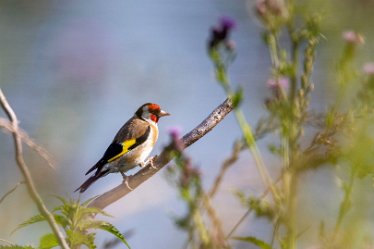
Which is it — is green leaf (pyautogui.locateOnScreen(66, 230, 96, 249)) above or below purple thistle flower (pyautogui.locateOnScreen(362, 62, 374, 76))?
above

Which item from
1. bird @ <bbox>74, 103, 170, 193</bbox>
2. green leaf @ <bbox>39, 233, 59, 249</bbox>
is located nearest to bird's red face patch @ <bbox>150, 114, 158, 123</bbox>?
bird @ <bbox>74, 103, 170, 193</bbox>

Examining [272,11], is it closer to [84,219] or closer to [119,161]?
[84,219]

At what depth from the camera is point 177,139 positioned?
116 cm

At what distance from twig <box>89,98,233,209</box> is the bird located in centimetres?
232

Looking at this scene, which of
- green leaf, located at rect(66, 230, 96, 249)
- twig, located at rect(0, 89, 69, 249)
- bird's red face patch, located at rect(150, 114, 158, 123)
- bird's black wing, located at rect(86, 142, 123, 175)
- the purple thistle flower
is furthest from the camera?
bird's red face patch, located at rect(150, 114, 158, 123)

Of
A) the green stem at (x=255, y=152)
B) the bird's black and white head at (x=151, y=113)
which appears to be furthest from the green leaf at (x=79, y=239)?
the bird's black and white head at (x=151, y=113)

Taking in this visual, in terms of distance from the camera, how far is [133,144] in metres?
5.23

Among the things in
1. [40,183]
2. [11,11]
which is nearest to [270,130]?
[40,183]

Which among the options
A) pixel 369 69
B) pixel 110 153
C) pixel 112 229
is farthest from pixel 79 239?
pixel 110 153

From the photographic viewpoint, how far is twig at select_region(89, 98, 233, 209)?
2.01m

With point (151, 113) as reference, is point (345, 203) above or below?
below

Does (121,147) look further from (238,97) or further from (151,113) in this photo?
(238,97)

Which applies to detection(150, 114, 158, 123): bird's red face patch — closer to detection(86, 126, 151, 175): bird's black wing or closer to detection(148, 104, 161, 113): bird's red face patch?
detection(148, 104, 161, 113): bird's red face patch

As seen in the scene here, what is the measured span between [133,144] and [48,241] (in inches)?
147
